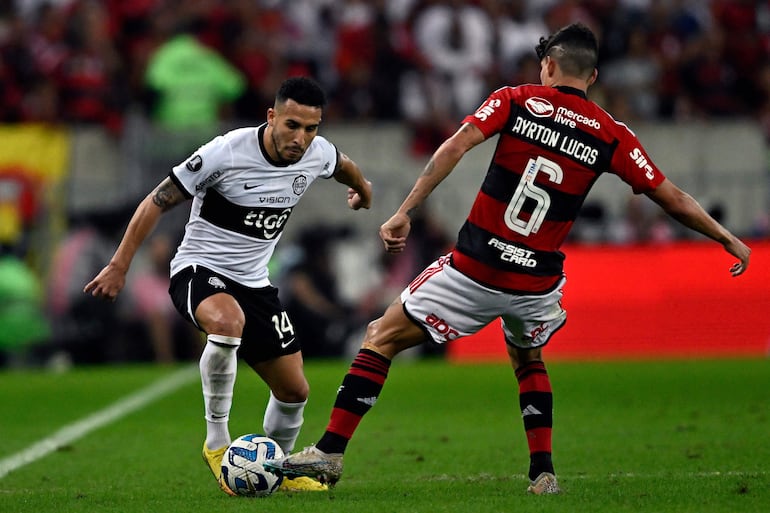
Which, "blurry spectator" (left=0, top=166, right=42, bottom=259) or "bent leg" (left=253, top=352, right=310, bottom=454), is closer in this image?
"bent leg" (left=253, top=352, right=310, bottom=454)

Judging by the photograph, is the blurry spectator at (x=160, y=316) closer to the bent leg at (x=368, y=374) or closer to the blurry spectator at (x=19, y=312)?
the blurry spectator at (x=19, y=312)

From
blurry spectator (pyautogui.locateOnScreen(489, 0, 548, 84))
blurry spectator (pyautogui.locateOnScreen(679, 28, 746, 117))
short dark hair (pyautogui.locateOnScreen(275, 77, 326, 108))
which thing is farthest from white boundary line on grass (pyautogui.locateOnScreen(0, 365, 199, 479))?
blurry spectator (pyautogui.locateOnScreen(679, 28, 746, 117))

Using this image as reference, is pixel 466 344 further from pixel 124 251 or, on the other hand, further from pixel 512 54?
pixel 124 251

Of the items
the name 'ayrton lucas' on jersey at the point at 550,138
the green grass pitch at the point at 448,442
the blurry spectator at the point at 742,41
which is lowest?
the green grass pitch at the point at 448,442

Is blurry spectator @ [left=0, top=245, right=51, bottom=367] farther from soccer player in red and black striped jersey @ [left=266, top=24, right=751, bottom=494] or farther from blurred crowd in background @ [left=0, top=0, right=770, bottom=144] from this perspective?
soccer player in red and black striped jersey @ [left=266, top=24, right=751, bottom=494]

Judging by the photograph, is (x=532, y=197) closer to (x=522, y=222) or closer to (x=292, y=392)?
(x=522, y=222)

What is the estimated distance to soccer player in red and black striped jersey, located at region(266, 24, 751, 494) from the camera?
6.91m

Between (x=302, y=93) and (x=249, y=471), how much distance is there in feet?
6.91

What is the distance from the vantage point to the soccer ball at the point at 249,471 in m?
7.05

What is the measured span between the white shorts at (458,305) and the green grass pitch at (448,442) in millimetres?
891

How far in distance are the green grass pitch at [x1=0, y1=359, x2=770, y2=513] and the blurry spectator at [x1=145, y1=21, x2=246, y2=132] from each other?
13.6ft

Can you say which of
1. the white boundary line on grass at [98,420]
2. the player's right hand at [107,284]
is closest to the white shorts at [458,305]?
the player's right hand at [107,284]

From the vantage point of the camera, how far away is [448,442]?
970 cm

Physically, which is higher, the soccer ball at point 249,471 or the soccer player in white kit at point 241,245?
the soccer player in white kit at point 241,245
